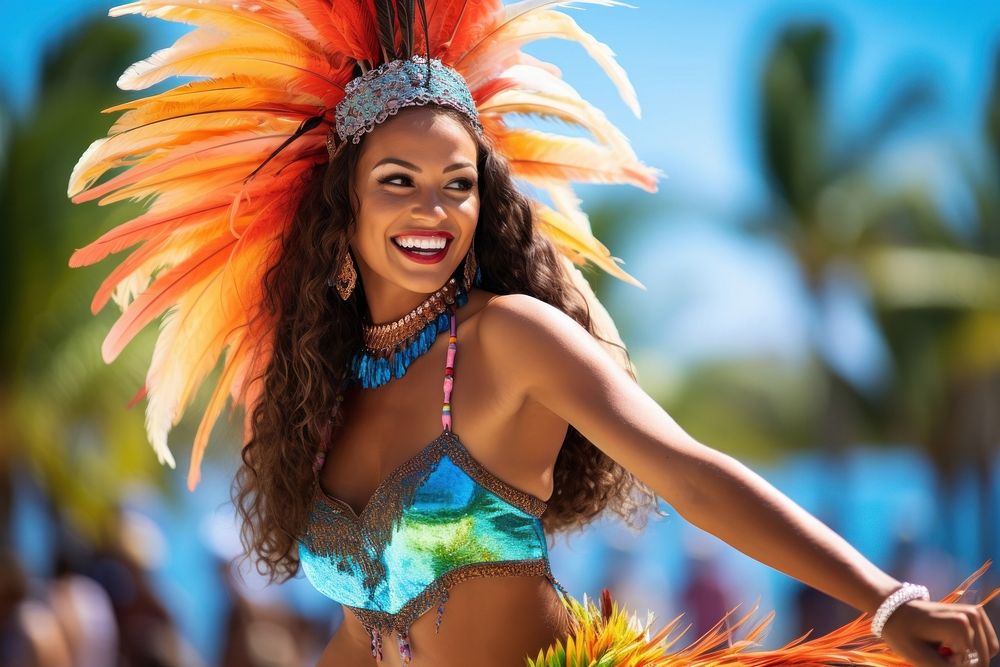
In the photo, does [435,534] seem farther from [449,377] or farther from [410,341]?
[410,341]

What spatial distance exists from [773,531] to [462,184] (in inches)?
41.0

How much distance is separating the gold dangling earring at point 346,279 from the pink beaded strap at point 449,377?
30 centimetres

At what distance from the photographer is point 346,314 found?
302cm

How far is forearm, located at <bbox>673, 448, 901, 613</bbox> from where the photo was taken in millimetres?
2045

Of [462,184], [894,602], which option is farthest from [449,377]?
[894,602]

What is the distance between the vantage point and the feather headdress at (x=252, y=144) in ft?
9.66

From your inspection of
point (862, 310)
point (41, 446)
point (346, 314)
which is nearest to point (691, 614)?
point (346, 314)

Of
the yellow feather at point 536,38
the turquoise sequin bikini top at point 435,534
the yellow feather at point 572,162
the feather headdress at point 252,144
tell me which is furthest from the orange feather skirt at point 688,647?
the yellow feather at point 536,38

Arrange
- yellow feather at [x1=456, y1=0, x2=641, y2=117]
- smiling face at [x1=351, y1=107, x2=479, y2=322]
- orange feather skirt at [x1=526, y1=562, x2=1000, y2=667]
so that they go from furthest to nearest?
yellow feather at [x1=456, y1=0, x2=641, y2=117], smiling face at [x1=351, y1=107, x2=479, y2=322], orange feather skirt at [x1=526, y1=562, x2=1000, y2=667]

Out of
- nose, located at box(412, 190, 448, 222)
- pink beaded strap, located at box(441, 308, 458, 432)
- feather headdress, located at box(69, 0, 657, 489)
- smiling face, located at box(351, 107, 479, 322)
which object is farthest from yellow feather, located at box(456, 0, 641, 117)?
pink beaded strap, located at box(441, 308, 458, 432)

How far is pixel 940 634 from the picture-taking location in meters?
1.95

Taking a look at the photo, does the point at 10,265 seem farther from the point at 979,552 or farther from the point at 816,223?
the point at 979,552

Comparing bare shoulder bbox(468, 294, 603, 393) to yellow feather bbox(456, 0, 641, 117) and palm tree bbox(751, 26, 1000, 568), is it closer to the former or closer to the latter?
yellow feather bbox(456, 0, 641, 117)

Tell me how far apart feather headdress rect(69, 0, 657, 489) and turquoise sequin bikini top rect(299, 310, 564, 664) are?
0.58 metres
